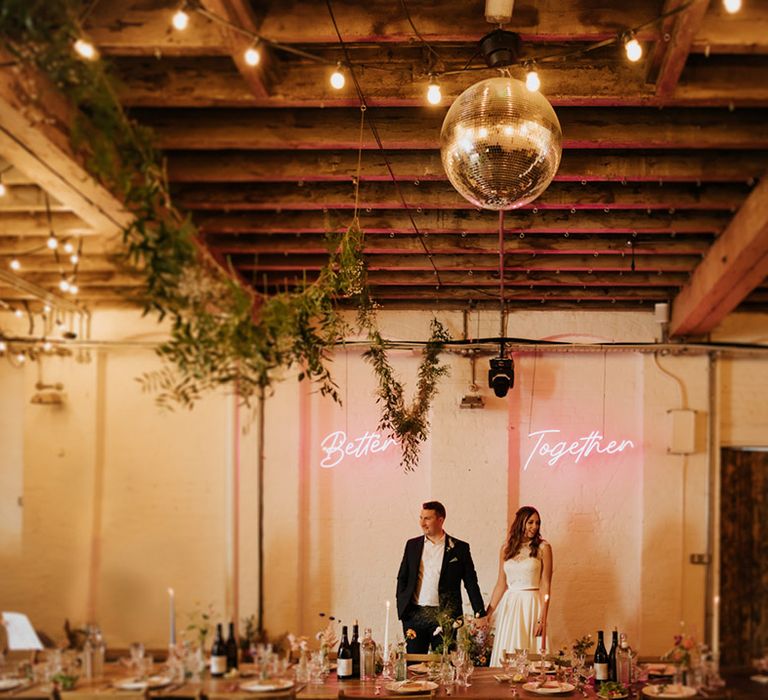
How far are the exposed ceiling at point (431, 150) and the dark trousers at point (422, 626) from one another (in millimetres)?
2801

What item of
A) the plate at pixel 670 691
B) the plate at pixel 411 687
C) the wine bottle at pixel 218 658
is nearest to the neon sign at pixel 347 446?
the wine bottle at pixel 218 658

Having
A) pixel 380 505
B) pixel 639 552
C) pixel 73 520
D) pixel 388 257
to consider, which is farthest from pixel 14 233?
pixel 639 552

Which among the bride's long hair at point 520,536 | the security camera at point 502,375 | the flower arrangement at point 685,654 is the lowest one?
the flower arrangement at point 685,654

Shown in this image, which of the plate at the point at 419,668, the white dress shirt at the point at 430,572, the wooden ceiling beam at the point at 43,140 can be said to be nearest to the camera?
the wooden ceiling beam at the point at 43,140

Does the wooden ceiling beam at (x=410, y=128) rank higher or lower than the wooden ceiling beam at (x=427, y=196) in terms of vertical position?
higher

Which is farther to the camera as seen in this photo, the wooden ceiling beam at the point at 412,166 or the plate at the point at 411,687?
the wooden ceiling beam at the point at 412,166

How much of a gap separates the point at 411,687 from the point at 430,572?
2032mm

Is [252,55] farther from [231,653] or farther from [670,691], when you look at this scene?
[670,691]

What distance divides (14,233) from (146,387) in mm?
3646

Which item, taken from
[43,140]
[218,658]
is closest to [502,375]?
[218,658]

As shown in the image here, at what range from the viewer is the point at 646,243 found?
20.7 ft

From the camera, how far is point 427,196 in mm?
5492

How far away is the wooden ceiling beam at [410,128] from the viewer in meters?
4.46

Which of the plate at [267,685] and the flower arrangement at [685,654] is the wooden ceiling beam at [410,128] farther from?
the plate at [267,685]
